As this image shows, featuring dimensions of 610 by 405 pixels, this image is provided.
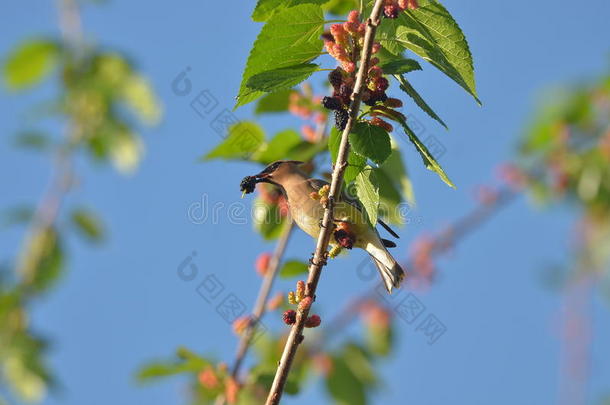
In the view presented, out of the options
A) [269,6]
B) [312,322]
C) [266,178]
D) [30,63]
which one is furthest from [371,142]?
[30,63]

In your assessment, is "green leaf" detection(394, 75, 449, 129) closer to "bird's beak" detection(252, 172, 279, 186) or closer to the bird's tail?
the bird's tail

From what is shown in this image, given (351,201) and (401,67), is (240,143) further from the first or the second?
(401,67)

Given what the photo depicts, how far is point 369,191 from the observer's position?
2.99 meters

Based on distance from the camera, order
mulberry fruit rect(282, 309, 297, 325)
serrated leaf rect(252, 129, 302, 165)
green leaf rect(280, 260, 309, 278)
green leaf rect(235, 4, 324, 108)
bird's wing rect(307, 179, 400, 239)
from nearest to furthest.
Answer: green leaf rect(235, 4, 324, 108) < mulberry fruit rect(282, 309, 297, 325) < green leaf rect(280, 260, 309, 278) < serrated leaf rect(252, 129, 302, 165) < bird's wing rect(307, 179, 400, 239)

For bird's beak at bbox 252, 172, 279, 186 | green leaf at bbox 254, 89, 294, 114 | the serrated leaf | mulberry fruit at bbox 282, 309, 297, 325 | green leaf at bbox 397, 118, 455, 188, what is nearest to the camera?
green leaf at bbox 397, 118, 455, 188

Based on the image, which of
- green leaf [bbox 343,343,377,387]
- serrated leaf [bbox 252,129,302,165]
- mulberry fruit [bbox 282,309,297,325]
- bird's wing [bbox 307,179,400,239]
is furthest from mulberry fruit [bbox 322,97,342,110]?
green leaf [bbox 343,343,377,387]

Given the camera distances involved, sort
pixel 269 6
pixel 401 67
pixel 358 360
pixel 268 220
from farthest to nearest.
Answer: pixel 358 360
pixel 268 220
pixel 269 6
pixel 401 67

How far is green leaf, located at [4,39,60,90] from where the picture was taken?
20.3 feet

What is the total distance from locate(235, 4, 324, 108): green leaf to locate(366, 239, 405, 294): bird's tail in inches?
83.8

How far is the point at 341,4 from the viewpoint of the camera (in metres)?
3.95

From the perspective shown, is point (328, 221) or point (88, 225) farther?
point (88, 225)

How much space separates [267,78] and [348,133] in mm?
375

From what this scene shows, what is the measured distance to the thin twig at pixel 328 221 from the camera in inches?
105

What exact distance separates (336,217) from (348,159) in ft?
5.48
